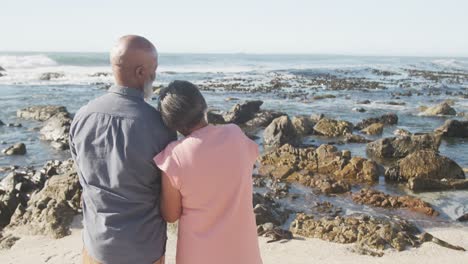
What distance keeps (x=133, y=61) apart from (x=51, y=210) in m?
5.39

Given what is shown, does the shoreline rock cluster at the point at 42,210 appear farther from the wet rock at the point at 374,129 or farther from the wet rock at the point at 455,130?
the wet rock at the point at 455,130

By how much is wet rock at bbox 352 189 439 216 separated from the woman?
706 centimetres

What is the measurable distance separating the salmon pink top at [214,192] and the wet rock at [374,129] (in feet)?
51.6

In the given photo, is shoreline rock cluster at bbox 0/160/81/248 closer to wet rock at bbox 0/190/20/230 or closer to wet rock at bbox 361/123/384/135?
wet rock at bbox 0/190/20/230

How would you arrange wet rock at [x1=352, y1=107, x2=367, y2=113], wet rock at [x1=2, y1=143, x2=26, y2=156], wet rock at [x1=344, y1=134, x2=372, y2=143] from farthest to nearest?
1. wet rock at [x1=352, y1=107, x2=367, y2=113]
2. wet rock at [x1=344, y1=134, x2=372, y2=143]
3. wet rock at [x1=2, y1=143, x2=26, y2=156]

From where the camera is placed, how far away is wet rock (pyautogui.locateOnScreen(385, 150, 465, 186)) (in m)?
10.9

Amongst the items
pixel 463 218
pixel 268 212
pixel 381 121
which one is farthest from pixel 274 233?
pixel 381 121

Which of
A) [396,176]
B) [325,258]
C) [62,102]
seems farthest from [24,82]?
[325,258]

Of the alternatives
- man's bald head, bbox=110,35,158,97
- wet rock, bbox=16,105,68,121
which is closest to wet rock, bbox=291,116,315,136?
wet rock, bbox=16,105,68,121

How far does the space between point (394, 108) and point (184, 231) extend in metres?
23.5

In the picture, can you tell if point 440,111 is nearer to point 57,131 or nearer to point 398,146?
point 398,146

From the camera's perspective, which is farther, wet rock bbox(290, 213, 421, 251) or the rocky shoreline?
the rocky shoreline

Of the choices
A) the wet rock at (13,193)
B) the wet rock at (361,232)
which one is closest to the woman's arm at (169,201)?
the wet rock at (361,232)

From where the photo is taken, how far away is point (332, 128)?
1731cm
